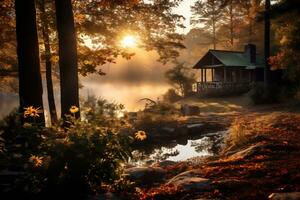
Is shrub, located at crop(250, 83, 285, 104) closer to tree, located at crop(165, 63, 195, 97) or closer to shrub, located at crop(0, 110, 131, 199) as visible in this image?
tree, located at crop(165, 63, 195, 97)

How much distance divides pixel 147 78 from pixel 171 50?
320 ft

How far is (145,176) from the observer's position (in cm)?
859

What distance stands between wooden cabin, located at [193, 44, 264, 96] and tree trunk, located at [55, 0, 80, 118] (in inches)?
1224

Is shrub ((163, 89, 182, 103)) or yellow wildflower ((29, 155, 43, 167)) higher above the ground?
yellow wildflower ((29, 155, 43, 167))

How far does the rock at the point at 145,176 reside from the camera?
8.39 m

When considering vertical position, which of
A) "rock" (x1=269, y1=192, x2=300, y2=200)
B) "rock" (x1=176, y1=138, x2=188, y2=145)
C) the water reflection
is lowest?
"rock" (x1=176, y1=138, x2=188, y2=145)

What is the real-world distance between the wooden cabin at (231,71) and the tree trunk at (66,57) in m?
31.1

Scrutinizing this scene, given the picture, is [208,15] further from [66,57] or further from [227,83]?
[66,57]

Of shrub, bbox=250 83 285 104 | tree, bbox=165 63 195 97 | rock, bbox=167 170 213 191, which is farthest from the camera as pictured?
tree, bbox=165 63 195 97

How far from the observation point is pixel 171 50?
2230 cm

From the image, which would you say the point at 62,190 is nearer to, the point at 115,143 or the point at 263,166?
the point at 115,143

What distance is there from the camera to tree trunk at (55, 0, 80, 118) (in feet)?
32.4

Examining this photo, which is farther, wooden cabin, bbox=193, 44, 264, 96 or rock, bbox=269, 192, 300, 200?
wooden cabin, bbox=193, 44, 264, 96

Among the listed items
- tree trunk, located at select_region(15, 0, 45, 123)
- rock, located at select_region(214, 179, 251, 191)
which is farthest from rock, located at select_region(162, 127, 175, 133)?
rock, located at select_region(214, 179, 251, 191)
